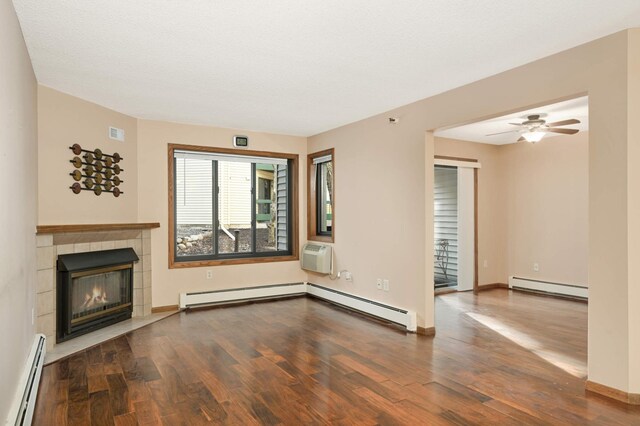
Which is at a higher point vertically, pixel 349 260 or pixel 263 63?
pixel 263 63

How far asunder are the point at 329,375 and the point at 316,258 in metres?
2.79

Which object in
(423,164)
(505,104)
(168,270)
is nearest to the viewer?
(505,104)

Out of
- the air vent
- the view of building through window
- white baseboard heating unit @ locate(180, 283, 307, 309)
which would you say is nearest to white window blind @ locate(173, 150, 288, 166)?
the view of building through window

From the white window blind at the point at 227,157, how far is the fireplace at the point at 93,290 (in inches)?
58.1

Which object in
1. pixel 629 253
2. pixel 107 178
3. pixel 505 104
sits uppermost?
pixel 505 104

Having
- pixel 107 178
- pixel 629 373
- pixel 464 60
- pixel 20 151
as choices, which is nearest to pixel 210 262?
pixel 107 178

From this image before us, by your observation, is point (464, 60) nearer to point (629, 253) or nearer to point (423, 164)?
point (423, 164)

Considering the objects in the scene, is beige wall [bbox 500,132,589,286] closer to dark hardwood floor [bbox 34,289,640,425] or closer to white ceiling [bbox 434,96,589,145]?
white ceiling [bbox 434,96,589,145]

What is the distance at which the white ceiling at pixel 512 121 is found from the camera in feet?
14.7

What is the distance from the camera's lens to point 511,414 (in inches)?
101

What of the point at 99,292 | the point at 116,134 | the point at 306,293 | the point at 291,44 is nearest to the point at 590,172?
the point at 291,44

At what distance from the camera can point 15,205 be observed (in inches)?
99.9

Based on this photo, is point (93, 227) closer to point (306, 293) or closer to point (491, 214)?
point (306, 293)

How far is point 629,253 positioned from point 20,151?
4.18 meters
